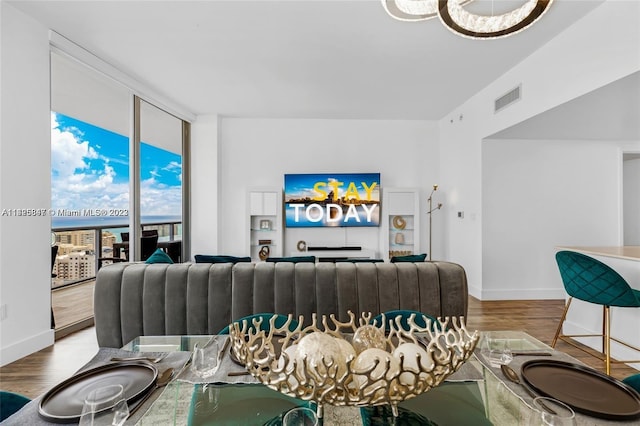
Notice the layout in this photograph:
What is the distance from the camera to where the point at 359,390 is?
0.65 metres

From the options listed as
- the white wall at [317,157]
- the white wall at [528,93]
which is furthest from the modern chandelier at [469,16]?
the white wall at [317,157]

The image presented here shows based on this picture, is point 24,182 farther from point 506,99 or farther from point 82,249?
point 506,99

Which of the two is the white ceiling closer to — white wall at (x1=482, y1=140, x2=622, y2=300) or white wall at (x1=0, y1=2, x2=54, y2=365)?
white wall at (x1=0, y1=2, x2=54, y2=365)

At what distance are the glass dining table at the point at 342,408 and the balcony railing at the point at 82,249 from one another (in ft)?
10.9

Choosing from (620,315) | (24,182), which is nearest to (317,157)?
(24,182)

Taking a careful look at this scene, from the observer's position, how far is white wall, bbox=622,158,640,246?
4586 mm

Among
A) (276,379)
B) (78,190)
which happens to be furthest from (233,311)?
(78,190)

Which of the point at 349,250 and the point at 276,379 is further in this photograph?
the point at 349,250

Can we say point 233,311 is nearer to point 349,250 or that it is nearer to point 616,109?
point 349,250

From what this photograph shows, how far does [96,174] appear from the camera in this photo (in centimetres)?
343

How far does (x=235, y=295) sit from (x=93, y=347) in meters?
1.75

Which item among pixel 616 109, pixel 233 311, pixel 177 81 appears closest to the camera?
pixel 233 311

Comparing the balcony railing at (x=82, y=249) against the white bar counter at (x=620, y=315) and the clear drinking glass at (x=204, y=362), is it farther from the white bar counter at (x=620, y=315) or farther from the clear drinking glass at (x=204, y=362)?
the white bar counter at (x=620, y=315)

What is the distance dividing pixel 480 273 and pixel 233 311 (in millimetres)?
3494
